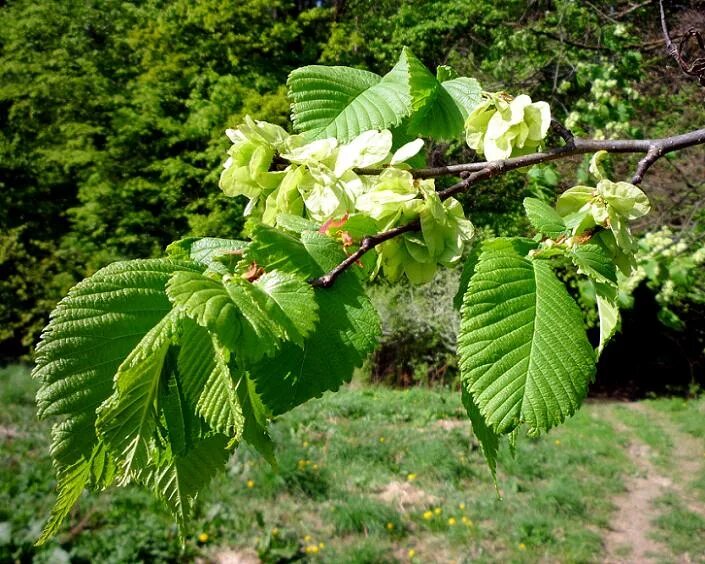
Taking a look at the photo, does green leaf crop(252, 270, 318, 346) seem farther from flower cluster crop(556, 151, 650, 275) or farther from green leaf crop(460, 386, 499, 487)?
flower cluster crop(556, 151, 650, 275)

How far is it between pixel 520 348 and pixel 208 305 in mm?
352

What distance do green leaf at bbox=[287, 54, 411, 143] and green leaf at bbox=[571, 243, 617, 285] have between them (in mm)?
320

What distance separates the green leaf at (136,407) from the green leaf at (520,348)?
0.31 meters

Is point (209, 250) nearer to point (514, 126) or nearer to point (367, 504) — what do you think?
point (514, 126)

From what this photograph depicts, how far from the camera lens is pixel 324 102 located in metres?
0.97

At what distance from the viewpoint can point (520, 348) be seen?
70cm

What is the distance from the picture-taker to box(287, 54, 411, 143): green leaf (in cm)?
92

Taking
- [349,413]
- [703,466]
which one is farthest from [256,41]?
[703,466]

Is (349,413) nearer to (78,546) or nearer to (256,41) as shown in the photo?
(78,546)

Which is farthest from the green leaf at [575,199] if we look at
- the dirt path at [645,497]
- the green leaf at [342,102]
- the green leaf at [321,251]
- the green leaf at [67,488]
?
the dirt path at [645,497]

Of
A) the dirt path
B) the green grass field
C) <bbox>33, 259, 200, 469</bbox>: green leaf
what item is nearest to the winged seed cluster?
<bbox>33, 259, 200, 469</bbox>: green leaf

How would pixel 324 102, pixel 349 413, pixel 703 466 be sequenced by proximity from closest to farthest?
pixel 324 102 → pixel 703 466 → pixel 349 413

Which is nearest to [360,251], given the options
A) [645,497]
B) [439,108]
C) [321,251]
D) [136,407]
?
[321,251]

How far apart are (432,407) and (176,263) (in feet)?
27.1
